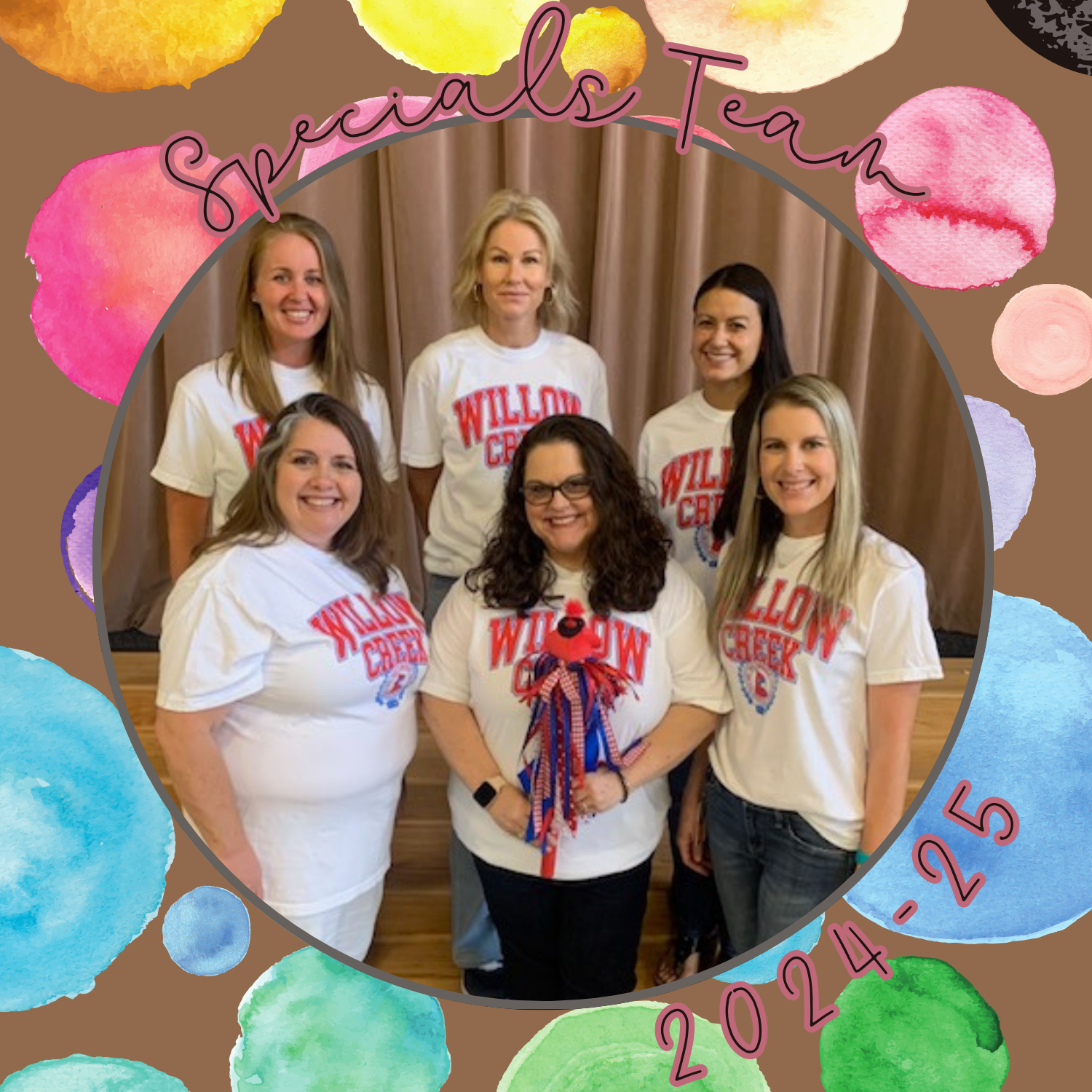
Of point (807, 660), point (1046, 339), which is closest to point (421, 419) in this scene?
point (807, 660)

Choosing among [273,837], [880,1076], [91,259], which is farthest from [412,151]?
[880,1076]

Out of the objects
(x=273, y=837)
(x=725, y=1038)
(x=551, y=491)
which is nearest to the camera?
(x=551, y=491)

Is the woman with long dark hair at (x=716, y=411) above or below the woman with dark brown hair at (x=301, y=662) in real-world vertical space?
above

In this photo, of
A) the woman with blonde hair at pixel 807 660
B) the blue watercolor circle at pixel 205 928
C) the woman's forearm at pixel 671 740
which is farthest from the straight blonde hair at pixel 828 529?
the blue watercolor circle at pixel 205 928

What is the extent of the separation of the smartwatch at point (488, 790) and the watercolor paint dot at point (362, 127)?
2.26 feet

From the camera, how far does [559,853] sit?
1.59 meters

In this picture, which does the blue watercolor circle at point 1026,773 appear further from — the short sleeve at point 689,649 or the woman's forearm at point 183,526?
the woman's forearm at point 183,526

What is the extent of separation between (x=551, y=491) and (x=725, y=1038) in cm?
72

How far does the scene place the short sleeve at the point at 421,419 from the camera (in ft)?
4.99

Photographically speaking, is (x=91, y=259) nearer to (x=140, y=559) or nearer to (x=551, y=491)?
(x=140, y=559)

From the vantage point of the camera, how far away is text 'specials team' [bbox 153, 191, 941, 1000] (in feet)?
4.98

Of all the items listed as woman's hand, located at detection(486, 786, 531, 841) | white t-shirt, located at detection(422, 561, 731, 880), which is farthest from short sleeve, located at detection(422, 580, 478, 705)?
woman's hand, located at detection(486, 786, 531, 841)

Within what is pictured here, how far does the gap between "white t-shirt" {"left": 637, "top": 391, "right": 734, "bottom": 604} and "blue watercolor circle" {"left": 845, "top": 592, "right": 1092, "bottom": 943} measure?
0.42 meters

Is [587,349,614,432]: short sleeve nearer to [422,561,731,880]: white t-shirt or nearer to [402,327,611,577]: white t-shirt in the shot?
[402,327,611,577]: white t-shirt
